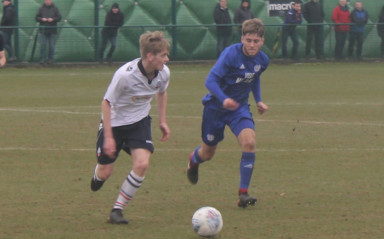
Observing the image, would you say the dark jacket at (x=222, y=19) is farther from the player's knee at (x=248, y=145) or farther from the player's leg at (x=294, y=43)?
the player's knee at (x=248, y=145)

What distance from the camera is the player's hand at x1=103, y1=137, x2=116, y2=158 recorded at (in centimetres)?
712

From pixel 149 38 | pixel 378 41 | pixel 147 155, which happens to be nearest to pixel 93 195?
pixel 147 155

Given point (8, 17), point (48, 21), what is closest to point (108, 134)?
point (48, 21)

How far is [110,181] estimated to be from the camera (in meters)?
9.53

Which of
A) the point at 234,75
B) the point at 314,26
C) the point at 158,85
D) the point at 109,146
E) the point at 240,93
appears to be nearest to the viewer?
the point at 109,146

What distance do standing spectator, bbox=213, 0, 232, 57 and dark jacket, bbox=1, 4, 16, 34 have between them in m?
6.03

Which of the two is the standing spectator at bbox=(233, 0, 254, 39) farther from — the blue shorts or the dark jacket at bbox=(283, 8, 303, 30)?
the blue shorts

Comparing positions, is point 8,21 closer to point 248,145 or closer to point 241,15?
point 241,15

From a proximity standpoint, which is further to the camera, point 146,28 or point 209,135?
point 146,28

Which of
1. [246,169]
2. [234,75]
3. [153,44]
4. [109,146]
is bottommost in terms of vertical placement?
[246,169]

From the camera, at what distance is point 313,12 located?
28.2m

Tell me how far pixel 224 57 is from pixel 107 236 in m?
2.37

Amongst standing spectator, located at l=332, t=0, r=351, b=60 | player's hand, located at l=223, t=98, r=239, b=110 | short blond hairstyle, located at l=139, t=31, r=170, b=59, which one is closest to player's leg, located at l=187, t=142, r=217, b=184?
player's hand, located at l=223, t=98, r=239, b=110

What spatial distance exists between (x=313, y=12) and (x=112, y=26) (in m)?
6.32
